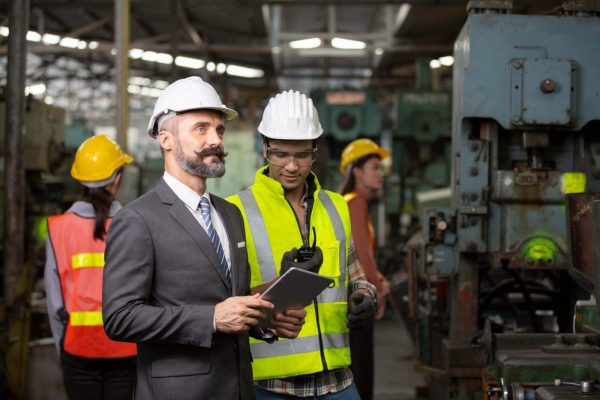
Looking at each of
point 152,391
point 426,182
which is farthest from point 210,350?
point 426,182

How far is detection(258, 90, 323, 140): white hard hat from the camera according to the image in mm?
2783

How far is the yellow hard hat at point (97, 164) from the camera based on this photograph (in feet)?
11.6

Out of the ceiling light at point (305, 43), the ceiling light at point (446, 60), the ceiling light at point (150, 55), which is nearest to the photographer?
the ceiling light at point (150, 55)

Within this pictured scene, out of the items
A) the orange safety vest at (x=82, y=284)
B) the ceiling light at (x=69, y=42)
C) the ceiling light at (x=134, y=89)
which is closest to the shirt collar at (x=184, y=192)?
the orange safety vest at (x=82, y=284)

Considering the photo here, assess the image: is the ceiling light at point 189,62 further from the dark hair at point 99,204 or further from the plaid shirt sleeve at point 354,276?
the plaid shirt sleeve at point 354,276

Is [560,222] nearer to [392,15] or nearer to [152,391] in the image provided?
[152,391]

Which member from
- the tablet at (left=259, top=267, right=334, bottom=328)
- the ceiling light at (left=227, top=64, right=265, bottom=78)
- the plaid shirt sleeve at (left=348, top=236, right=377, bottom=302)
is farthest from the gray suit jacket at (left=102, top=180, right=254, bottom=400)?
the ceiling light at (left=227, top=64, right=265, bottom=78)

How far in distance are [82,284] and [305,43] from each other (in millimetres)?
10124

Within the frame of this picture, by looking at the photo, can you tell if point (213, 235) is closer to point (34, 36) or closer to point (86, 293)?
point (86, 293)

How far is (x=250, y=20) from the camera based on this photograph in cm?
1045

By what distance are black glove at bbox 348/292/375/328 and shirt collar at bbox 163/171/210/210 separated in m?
0.68

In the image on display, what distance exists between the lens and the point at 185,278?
2.20 metres

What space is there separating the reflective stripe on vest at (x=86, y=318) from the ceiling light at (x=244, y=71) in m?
11.5

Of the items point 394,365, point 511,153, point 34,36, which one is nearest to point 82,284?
point 511,153
